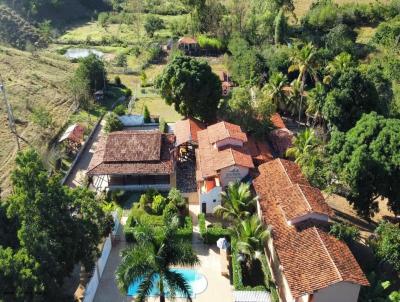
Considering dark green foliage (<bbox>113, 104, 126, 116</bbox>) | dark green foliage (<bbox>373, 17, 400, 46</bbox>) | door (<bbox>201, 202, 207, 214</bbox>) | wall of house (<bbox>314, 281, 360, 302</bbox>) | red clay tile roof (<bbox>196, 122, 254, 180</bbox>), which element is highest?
dark green foliage (<bbox>373, 17, 400, 46</bbox>)

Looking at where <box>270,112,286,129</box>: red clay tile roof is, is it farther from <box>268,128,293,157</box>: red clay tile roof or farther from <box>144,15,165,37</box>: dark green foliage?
<box>144,15,165,37</box>: dark green foliage

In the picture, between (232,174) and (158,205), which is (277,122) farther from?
(158,205)

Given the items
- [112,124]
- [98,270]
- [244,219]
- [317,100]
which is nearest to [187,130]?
[112,124]

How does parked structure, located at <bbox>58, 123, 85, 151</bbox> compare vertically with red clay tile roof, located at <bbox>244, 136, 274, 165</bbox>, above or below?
above

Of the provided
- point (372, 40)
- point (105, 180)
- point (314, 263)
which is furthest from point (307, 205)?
point (372, 40)

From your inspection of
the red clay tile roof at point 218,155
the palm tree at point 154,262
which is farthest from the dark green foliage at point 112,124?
the palm tree at point 154,262

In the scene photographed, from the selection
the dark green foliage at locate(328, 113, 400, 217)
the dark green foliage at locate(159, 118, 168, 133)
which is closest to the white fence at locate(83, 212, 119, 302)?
the dark green foliage at locate(159, 118, 168, 133)
